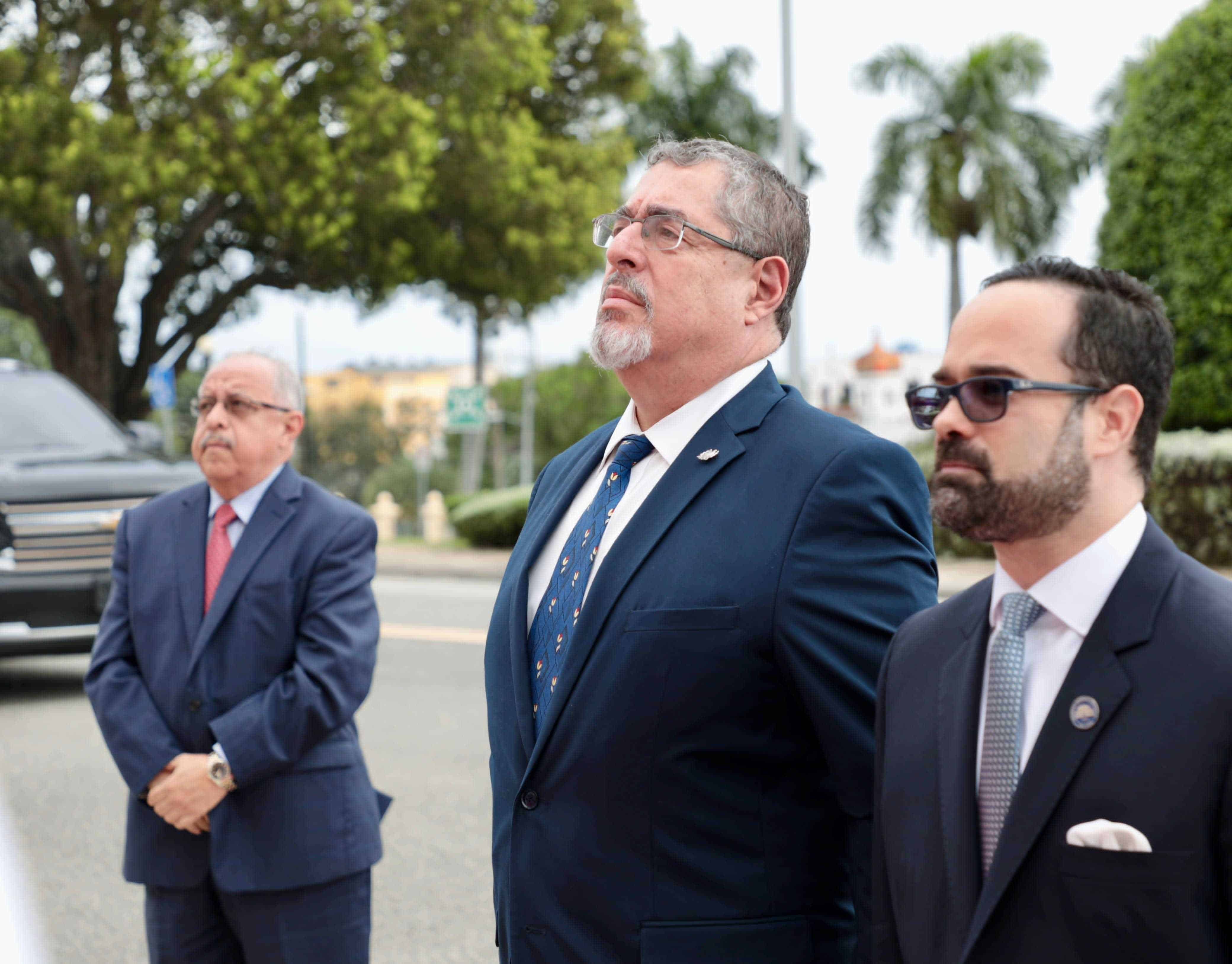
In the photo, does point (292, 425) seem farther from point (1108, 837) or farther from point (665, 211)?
point (1108, 837)

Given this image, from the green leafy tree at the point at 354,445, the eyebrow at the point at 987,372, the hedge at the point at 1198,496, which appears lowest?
the green leafy tree at the point at 354,445

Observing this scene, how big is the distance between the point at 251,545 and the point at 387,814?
3.68 m

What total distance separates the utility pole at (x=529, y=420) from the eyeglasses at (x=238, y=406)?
32.4 metres

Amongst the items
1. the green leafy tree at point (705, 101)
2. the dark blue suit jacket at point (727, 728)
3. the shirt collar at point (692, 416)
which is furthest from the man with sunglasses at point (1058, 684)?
the green leafy tree at point (705, 101)

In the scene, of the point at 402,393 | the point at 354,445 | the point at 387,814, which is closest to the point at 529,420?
the point at 354,445

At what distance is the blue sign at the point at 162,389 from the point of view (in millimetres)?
21562

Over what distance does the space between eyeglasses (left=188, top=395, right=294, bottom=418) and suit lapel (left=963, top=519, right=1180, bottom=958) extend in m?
2.43

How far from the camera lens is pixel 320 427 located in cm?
8256

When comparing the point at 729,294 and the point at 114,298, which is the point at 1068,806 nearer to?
the point at 729,294

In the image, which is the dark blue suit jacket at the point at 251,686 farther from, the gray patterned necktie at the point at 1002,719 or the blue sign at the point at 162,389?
the blue sign at the point at 162,389

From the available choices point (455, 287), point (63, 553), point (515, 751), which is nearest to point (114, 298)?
point (455, 287)

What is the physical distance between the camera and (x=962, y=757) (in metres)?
1.70

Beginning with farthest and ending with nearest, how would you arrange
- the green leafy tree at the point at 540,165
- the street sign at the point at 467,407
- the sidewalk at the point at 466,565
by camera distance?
the street sign at the point at 467,407, the green leafy tree at the point at 540,165, the sidewalk at the point at 466,565

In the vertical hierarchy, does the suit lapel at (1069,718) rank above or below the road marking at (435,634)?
above
